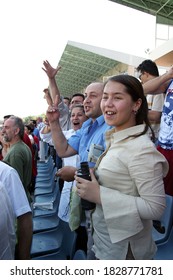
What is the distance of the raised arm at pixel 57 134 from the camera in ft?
6.89

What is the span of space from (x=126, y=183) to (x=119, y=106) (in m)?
0.34

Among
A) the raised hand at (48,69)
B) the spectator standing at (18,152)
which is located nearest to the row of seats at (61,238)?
the spectator standing at (18,152)

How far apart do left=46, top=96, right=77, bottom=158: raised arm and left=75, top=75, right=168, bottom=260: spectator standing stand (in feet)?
2.71

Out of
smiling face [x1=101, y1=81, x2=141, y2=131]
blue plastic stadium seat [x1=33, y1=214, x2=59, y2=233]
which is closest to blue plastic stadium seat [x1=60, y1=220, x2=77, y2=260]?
blue plastic stadium seat [x1=33, y1=214, x2=59, y2=233]

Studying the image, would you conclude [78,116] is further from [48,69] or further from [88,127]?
[88,127]

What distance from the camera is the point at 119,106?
1269mm

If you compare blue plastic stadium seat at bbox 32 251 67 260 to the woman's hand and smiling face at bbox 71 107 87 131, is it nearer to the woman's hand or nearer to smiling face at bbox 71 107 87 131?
smiling face at bbox 71 107 87 131

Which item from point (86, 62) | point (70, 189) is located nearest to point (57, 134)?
point (70, 189)

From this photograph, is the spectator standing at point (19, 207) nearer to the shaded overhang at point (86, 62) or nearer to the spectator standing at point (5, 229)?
the spectator standing at point (5, 229)

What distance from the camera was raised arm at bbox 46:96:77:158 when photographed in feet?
6.89

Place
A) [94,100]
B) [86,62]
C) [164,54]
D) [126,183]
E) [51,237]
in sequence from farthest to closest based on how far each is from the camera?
[86,62]
[164,54]
[51,237]
[94,100]
[126,183]

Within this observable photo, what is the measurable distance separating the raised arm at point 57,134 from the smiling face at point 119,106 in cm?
85

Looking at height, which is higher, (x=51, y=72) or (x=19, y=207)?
(x=51, y=72)
